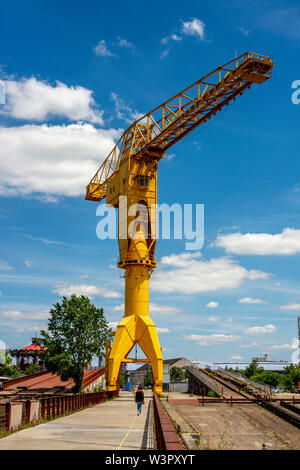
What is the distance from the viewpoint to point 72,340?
45219 mm

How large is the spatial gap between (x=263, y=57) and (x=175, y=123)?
9.14m

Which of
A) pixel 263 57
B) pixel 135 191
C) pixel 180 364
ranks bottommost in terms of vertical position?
pixel 180 364

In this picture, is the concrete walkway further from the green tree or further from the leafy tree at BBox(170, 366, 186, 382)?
the leafy tree at BBox(170, 366, 186, 382)

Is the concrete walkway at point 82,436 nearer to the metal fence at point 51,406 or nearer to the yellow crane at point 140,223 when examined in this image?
the metal fence at point 51,406

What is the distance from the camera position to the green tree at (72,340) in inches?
1742

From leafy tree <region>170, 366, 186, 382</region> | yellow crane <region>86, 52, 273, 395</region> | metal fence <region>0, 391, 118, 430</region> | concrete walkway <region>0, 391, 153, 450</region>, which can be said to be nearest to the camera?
concrete walkway <region>0, 391, 153, 450</region>

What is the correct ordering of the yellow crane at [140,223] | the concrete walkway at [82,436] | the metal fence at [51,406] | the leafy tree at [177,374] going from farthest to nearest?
the leafy tree at [177,374]
the yellow crane at [140,223]
the metal fence at [51,406]
the concrete walkway at [82,436]

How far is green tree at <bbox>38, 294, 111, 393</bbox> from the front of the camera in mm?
44250

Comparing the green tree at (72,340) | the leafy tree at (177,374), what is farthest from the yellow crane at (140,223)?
the leafy tree at (177,374)

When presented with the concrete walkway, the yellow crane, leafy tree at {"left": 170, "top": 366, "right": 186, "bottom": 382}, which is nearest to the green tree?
the yellow crane
